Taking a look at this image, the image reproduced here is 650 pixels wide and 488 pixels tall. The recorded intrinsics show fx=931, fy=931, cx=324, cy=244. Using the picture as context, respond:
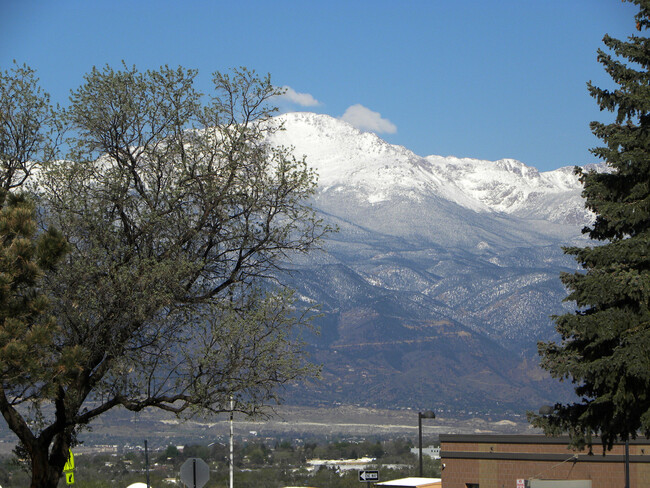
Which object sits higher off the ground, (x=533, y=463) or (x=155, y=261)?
(x=155, y=261)

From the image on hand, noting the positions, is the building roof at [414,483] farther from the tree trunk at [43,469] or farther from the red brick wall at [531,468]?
the tree trunk at [43,469]

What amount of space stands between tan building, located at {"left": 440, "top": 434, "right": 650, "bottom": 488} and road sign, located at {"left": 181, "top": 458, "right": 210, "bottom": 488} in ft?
68.1

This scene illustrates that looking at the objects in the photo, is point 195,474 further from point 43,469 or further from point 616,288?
point 616,288

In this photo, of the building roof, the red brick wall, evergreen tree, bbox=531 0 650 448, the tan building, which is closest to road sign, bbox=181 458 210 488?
evergreen tree, bbox=531 0 650 448

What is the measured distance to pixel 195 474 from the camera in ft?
70.3

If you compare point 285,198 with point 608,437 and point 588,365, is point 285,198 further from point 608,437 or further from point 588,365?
point 608,437

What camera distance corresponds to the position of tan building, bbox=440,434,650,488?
3778 centimetres

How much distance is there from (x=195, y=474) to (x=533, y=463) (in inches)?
899

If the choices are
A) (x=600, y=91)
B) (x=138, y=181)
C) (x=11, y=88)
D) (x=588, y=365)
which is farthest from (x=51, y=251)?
(x=600, y=91)

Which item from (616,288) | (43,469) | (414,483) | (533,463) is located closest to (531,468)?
(533,463)

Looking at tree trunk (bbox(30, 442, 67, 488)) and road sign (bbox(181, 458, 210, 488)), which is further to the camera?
road sign (bbox(181, 458, 210, 488))

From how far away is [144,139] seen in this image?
21062 mm

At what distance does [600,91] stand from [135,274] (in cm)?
1151

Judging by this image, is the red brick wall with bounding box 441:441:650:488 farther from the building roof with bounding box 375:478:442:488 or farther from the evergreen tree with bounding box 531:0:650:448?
the evergreen tree with bounding box 531:0:650:448
